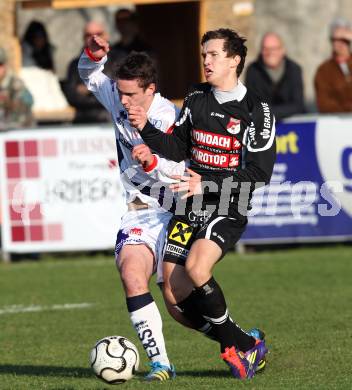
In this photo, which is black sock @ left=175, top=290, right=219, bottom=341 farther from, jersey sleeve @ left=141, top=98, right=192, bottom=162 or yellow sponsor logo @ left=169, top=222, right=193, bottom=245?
jersey sleeve @ left=141, top=98, right=192, bottom=162

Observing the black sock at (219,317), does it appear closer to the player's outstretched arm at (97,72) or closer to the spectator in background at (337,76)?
the player's outstretched arm at (97,72)

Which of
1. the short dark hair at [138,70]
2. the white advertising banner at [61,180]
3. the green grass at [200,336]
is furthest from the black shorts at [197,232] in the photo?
the white advertising banner at [61,180]

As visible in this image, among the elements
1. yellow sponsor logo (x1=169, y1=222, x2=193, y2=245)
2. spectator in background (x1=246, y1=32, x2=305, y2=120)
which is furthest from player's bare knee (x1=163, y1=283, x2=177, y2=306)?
spectator in background (x1=246, y1=32, x2=305, y2=120)

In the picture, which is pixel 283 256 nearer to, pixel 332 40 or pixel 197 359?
pixel 332 40

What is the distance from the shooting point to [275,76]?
14664 millimetres

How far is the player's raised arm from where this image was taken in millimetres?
7691

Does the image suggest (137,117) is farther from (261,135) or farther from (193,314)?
(193,314)

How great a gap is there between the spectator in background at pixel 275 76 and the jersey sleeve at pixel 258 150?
6.78 m

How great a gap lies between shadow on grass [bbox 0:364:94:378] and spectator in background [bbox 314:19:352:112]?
7.25 m

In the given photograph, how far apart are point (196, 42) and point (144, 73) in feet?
34.2

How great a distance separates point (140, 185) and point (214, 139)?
688 mm

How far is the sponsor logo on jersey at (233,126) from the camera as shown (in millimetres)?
7863

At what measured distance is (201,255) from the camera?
7.62m

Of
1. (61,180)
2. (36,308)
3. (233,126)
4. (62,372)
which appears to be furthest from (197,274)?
(61,180)
